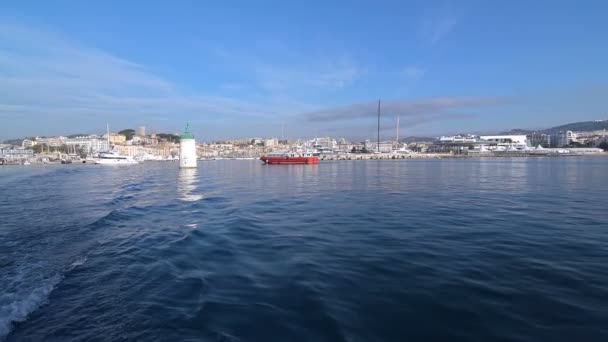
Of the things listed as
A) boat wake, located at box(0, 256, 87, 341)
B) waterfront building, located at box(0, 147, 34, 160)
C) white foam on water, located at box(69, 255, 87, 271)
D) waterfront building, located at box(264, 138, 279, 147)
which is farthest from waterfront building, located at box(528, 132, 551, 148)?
waterfront building, located at box(0, 147, 34, 160)

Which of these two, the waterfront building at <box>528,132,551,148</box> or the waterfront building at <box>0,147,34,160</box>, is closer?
the waterfront building at <box>0,147,34,160</box>

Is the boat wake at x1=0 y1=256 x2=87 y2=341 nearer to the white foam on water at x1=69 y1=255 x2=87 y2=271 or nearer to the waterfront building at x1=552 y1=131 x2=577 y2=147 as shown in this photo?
the white foam on water at x1=69 y1=255 x2=87 y2=271

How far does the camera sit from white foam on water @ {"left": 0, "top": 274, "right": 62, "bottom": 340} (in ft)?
11.5

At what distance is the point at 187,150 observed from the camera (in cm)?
4025

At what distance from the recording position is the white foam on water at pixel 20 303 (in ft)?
11.5

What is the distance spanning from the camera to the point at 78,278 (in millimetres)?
4750

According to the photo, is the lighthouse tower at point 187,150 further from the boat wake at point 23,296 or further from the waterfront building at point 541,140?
the waterfront building at point 541,140

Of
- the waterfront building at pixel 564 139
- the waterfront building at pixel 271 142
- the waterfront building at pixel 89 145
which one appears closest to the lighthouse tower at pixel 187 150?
the waterfront building at pixel 89 145

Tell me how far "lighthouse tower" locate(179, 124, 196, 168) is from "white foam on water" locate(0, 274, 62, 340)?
1431 inches

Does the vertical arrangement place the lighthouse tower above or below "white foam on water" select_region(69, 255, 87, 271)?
above

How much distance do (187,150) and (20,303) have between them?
3798 cm

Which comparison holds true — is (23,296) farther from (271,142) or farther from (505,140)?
(271,142)

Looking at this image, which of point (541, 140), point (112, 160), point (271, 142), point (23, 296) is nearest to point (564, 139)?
point (541, 140)

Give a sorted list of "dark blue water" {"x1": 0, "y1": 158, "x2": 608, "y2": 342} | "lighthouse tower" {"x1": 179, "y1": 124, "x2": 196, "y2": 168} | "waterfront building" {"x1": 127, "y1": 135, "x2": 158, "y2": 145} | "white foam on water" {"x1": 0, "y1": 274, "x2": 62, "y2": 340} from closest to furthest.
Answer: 1. "dark blue water" {"x1": 0, "y1": 158, "x2": 608, "y2": 342}
2. "white foam on water" {"x1": 0, "y1": 274, "x2": 62, "y2": 340}
3. "lighthouse tower" {"x1": 179, "y1": 124, "x2": 196, "y2": 168}
4. "waterfront building" {"x1": 127, "y1": 135, "x2": 158, "y2": 145}
